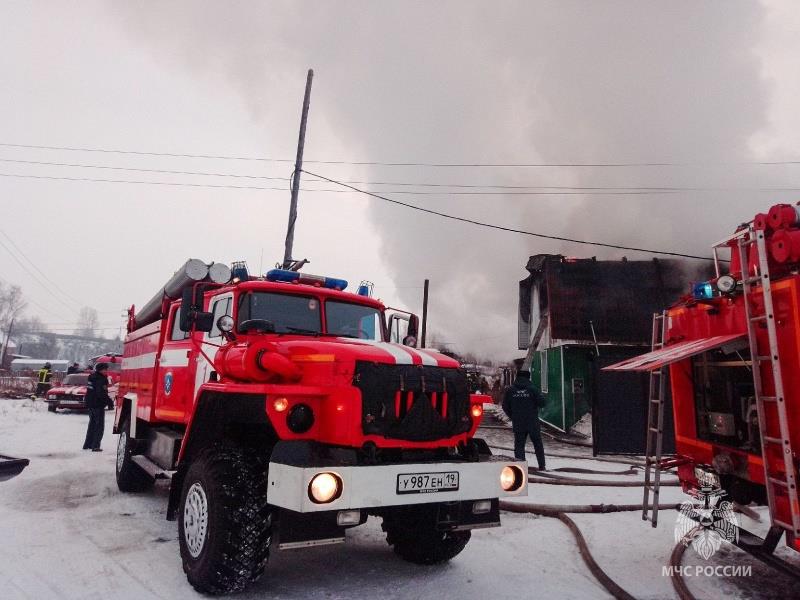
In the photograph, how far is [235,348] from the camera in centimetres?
444

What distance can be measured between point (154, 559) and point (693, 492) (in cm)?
497

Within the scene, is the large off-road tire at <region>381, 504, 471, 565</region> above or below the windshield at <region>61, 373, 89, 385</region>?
below

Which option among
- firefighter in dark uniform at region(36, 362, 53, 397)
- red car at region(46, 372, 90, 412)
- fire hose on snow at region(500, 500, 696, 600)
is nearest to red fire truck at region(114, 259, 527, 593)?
fire hose on snow at region(500, 500, 696, 600)

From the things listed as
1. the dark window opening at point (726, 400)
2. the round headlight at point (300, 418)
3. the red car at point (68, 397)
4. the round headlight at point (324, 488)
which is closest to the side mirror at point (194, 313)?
the round headlight at point (300, 418)

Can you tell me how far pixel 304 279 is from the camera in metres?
5.74

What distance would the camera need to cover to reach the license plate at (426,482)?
3.70 m

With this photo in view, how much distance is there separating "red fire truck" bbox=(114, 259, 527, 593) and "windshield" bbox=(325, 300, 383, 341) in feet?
0.49

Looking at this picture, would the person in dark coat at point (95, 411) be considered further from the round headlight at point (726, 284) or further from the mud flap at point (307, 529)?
the round headlight at point (726, 284)

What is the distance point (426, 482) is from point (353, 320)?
2.25 meters

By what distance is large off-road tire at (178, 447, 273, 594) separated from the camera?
3.73m

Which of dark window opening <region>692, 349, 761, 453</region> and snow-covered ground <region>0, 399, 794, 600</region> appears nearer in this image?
snow-covered ground <region>0, 399, 794, 600</region>

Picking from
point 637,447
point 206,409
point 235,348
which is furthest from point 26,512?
point 637,447

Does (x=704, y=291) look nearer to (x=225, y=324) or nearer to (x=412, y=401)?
(x=412, y=401)

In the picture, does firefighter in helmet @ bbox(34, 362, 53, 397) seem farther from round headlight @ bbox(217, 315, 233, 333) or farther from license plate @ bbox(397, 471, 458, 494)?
license plate @ bbox(397, 471, 458, 494)
